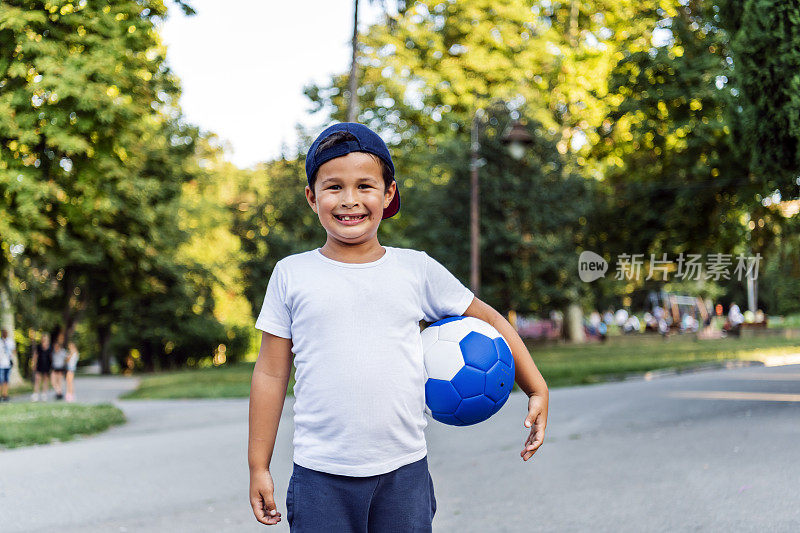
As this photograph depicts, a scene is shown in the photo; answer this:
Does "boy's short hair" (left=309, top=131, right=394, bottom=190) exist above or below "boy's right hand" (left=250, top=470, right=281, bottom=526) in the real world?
above

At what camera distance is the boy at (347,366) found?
242 centimetres

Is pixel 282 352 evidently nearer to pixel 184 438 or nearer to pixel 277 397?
pixel 277 397

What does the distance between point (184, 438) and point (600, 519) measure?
653cm

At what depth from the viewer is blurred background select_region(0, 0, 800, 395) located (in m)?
8.74

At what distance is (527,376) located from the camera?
2.78 m

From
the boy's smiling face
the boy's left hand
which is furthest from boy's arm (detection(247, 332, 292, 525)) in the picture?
the boy's left hand

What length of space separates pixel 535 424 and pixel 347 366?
69 centimetres

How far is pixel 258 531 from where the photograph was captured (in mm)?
5398

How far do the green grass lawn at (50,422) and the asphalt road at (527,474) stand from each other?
18.7 inches

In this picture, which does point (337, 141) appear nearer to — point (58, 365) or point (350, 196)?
point (350, 196)

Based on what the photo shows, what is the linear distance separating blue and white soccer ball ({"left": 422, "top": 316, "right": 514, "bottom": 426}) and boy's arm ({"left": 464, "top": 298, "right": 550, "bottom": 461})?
1.1 inches

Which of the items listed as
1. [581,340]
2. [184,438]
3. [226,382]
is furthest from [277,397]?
[581,340]

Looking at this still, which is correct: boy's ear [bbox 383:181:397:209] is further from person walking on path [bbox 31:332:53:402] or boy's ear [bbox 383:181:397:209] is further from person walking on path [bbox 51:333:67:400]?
person walking on path [bbox 31:332:53:402]

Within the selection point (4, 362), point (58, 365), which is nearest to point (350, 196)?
point (4, 362)
